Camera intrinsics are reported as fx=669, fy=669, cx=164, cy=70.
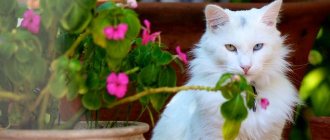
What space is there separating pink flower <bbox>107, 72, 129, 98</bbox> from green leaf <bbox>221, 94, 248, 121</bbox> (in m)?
0.21

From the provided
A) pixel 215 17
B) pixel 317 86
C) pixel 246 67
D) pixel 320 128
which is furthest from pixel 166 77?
pixel 317 86

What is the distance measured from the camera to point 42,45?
147cm

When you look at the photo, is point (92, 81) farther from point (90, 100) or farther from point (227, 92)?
point (227, 92)

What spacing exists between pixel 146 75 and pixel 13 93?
0.30m

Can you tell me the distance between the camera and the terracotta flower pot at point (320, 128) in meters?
2.74

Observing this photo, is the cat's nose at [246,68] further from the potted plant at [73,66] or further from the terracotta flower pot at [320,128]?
the terracotta flower pot at [320,128]

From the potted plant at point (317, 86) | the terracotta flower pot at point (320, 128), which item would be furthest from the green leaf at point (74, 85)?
the potted plant at point (317, 86)

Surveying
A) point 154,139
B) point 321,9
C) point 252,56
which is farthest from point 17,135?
point 321,9

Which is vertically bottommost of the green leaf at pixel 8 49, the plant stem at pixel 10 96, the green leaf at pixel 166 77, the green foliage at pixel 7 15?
the plant stem at pixel 10 96

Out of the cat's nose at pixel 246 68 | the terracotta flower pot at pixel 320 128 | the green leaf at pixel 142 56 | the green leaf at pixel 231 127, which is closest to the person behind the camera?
the green leaf at pixel 231 127

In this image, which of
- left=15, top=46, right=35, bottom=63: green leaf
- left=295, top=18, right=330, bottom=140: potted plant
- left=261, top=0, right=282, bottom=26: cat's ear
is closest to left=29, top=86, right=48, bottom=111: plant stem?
left=15, top=46, right=35, bottom=63: green leaf

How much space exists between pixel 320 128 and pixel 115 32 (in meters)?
1.63

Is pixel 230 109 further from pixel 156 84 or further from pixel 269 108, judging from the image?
pixel 269 108

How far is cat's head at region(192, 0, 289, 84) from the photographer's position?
7.29 feet
